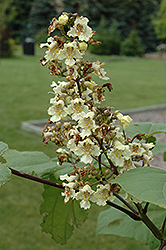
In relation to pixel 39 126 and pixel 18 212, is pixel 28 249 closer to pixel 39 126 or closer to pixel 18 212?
pixel 18 212

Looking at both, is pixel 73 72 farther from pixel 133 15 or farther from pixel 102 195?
pixel 133 15

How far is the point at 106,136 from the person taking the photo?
35.4 inches

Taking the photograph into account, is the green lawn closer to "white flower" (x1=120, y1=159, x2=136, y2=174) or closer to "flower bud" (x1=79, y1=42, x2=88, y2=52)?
"white flower" (x1=120, y1=159, x2=136, y2=174)

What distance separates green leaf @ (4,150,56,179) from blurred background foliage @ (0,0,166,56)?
74.6 ft

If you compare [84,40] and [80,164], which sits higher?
[84,40]

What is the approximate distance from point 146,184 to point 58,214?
51 centimetres

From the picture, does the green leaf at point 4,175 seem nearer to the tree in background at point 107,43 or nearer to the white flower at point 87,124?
the white flower at point 87,124

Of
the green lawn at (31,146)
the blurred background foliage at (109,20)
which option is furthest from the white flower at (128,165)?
the blurred background foliage at (109,20)

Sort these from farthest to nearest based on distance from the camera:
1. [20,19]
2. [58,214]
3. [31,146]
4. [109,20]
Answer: [20,19] < [109,20] < [31,146] < [58,214]

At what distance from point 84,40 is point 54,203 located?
0.58 m

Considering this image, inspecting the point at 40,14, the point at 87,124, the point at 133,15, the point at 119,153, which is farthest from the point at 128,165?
the point at 40,14

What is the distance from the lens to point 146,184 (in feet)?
2.64

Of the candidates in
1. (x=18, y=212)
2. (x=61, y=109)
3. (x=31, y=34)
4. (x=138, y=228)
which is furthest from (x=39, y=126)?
(x=31, y=34)

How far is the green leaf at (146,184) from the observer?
0.76 metres
